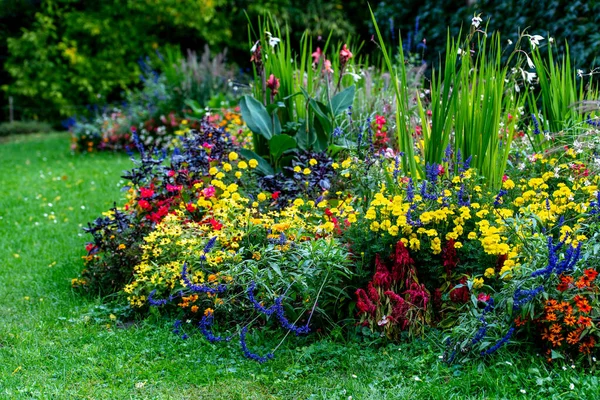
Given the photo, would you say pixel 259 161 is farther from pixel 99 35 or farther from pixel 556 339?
pixel 99 35

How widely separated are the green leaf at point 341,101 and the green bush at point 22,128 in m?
12.0

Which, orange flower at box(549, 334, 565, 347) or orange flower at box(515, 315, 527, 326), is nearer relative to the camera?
orange flower at box(549, 334, 565, 347)

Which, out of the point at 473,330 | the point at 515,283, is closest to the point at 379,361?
the point at 473,330

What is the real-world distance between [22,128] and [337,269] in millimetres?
13394

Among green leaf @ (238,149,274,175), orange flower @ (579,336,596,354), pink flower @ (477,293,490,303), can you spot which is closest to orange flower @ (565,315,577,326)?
orange flower @ (579,336,596,354)

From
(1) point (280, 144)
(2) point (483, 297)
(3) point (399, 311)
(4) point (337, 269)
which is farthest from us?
(1) point (280, 144)

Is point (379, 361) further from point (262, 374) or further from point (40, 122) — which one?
point (40, 122)

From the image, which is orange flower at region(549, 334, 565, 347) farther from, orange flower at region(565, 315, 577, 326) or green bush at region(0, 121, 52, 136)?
green bush at region(0, 121, 52, 136)

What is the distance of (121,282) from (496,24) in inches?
269

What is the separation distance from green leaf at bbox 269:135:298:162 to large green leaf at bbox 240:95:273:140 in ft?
0.30

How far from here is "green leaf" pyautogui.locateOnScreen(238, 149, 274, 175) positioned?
4.74 meters

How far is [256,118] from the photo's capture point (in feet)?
15.7

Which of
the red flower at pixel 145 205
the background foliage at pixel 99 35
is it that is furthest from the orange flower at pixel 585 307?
the background foliage at pixel 99 35

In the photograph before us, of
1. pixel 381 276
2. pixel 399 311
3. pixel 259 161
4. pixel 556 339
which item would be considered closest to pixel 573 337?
pixel 556 339
